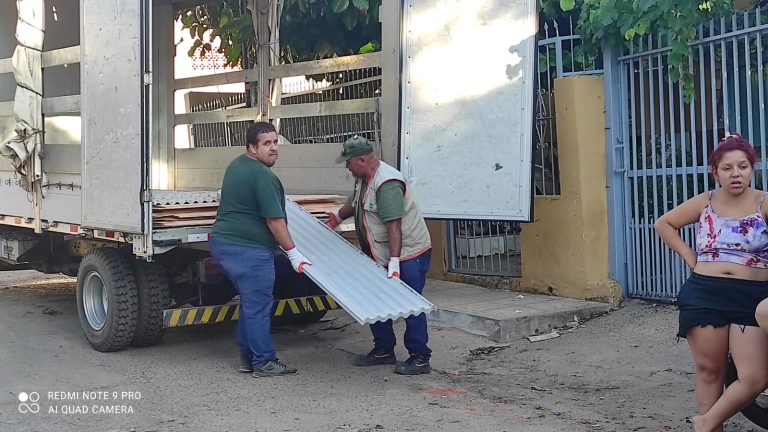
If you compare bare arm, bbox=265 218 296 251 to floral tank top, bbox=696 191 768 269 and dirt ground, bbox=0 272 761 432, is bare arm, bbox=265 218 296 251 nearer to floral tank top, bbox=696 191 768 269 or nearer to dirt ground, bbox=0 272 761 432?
dirt ground, bbox=0 272 761 432

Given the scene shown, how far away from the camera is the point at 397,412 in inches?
206

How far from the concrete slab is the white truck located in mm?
887

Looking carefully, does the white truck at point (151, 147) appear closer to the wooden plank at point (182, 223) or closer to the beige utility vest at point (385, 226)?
the wooden plank at point (182, 223)

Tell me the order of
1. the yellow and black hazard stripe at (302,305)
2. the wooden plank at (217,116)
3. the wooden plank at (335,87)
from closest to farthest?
1. the yellow and black hazard stripe at (302,305)
2. the wooden plank at (335,87)
3. the wooden plank at (217,116)

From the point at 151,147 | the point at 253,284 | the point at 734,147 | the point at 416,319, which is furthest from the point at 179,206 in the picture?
the point at 734,147

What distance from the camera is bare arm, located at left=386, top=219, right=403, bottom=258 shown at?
5917 millimetres

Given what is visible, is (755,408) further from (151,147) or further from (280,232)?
(151,147)

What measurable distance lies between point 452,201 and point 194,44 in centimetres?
496

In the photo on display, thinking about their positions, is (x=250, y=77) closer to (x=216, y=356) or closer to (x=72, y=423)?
(x=216, y=356)

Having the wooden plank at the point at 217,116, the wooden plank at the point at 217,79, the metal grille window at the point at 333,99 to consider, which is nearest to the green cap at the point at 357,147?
the metal grille window at the point at 333,99

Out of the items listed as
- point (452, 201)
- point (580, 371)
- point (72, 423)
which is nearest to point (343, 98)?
point (452, 201)

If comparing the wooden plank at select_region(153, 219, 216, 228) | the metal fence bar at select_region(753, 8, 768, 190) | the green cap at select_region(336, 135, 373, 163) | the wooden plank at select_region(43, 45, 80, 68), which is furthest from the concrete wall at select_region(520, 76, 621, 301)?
the wooden plank at select_region(43, 45, 80, 68)

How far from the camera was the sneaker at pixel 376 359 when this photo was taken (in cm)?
634

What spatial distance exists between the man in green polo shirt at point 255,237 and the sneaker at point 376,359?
56 cm
